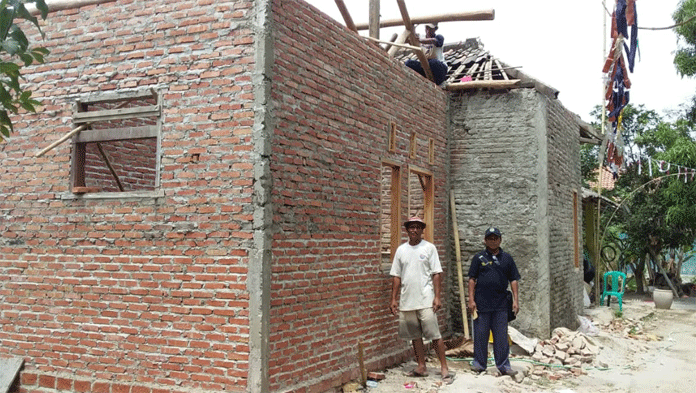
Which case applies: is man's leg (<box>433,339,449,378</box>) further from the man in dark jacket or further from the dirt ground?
the man in dark jacket

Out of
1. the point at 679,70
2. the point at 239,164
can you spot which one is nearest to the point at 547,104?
the point at 239,164

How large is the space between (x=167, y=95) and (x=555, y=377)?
545 cm

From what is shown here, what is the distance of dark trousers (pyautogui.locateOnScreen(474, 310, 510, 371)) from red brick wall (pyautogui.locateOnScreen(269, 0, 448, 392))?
965mm

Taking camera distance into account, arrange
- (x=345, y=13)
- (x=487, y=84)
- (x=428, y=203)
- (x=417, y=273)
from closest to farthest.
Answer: (x=417, y=273) → (x=345, y=13) → (x=428, y=203) → (x=487, y=84)

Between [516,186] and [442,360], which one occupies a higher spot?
[516,186]

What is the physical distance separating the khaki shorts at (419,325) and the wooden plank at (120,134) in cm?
336

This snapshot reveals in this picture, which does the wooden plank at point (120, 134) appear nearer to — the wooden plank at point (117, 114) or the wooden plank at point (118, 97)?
the wooden plank at point (117, 114)

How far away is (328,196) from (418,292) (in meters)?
1.57

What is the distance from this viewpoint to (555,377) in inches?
287

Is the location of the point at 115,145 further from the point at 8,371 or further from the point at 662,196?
the point at 662,196

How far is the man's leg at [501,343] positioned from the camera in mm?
7047

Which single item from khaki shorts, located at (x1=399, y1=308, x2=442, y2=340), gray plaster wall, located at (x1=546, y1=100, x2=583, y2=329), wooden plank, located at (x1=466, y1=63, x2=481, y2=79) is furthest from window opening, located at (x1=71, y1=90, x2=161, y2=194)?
gray plaster wall, located at (x1=546, y1=100, x2=583, y2=329)

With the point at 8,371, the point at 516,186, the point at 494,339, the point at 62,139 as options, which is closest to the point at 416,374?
the point at 494,339

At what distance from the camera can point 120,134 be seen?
5742 millimetres
